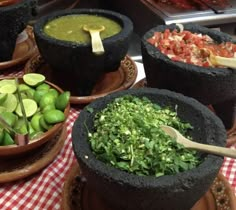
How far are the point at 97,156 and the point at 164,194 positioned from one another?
123 millimetres

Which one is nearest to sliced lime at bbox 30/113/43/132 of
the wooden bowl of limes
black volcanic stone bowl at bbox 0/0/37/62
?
the wooden bowl of limes

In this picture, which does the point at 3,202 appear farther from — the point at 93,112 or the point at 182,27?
the point at 182,27

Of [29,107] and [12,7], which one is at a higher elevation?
[12,7]

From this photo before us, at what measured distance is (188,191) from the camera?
60cm

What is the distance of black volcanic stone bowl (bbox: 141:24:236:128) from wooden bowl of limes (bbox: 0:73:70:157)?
19cm

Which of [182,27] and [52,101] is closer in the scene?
[52,101]

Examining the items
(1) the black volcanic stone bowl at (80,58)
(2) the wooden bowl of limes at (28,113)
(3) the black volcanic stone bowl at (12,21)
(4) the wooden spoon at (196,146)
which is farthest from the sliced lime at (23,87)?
(4) the wooden spoon at (196,146)

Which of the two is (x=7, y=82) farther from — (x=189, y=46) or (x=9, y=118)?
(x=189, y=46)

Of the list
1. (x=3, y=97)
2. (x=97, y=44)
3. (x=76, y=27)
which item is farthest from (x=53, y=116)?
(x=76, y=27)

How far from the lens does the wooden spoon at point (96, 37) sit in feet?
3.07

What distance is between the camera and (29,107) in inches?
33.2

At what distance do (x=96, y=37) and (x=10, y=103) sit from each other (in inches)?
10.1

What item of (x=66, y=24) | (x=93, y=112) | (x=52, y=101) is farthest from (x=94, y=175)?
(x=66, y=24)

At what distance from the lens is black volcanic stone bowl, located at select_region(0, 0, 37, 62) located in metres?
1.05
